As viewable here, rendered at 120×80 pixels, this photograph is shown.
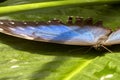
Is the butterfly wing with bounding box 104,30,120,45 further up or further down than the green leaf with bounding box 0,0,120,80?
further up

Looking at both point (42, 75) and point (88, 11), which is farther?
point (88, 11)

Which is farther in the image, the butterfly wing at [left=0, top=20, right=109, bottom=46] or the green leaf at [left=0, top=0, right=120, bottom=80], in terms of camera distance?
the butterfly wing at [left=0, top=20, right=109, bottom=46]

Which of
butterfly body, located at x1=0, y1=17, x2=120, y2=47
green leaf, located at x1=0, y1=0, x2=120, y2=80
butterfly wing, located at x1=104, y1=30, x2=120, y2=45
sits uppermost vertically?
butterfly body, located at x1=0, y1=17, x2=120, y2=47

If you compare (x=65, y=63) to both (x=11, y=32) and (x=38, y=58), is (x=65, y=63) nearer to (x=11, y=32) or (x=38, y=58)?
(x=38, y=58)

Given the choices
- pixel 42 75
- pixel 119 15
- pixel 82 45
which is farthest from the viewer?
pixel 119 15

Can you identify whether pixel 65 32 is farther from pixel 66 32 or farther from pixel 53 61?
pixel 53 61

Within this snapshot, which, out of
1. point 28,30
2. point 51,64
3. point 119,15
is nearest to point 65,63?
point 51,64

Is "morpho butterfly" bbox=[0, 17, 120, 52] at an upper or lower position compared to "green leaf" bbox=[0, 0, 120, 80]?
upper
